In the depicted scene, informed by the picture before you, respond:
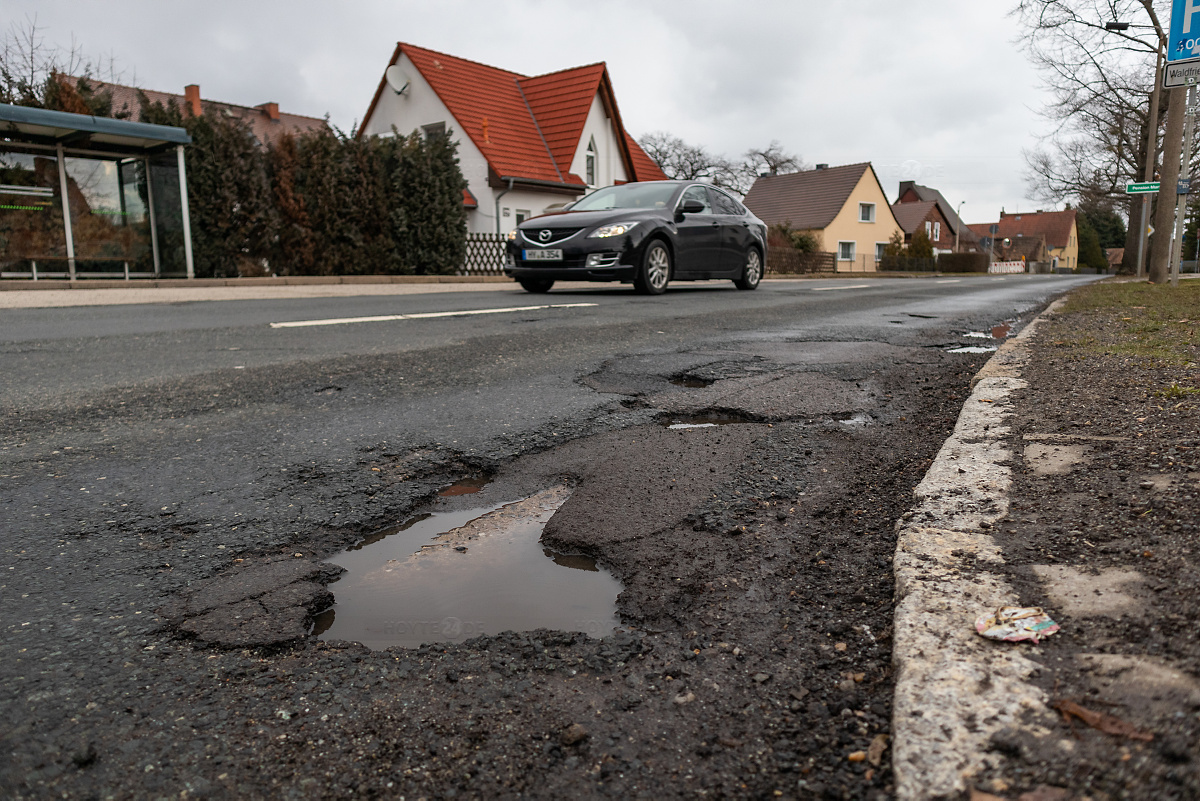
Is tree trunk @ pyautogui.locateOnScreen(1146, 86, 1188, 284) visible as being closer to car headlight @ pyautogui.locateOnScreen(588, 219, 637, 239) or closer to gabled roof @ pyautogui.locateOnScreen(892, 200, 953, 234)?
car headlight @ pyautogui.locateOnScreen(588, 219, 637, 239)

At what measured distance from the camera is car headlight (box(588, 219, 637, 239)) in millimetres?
10828

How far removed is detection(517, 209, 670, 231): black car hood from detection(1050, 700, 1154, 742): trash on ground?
10.1 metres

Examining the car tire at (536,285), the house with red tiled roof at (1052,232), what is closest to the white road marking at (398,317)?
the car tire at (536,285)

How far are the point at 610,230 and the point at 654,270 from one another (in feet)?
3.08

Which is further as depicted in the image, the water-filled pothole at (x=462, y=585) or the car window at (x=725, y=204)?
Answer: the car window at (x=725, y=204)

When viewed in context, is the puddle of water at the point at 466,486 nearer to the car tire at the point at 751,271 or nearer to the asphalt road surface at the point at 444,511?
the asphalt road surface at the point at 444,511

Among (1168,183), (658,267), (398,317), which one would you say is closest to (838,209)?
(1168,183)

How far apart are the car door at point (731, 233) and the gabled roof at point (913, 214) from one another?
63266mm

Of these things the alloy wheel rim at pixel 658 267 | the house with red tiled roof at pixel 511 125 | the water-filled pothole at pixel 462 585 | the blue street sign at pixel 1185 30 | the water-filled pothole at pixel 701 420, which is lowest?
the water-filled pothole at pixel 462 585

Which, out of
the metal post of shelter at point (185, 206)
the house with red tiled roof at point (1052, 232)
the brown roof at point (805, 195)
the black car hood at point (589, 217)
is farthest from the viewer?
the house with red tiled roof at point (1052, 232)

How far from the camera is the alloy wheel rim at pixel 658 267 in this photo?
37.1ft

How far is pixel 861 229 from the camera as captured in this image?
53562mm

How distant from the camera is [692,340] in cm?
611

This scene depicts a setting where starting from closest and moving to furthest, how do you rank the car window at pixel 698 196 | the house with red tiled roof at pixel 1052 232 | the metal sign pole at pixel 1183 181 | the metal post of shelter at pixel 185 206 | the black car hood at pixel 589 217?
1. the black car hood at pixel 589 217
2. the metal sign pole at pixel 1183 181
3. the car window at pixel 698 196
4. the metal post of shelter at pixel 185 206
5. the house with red tiled roof at pixel 1052 232
